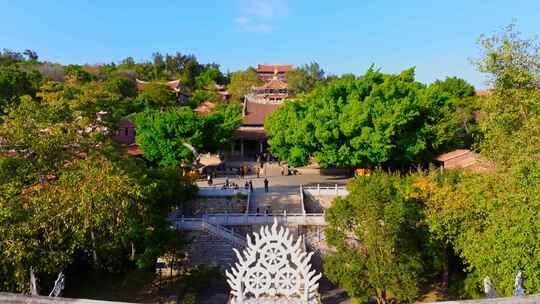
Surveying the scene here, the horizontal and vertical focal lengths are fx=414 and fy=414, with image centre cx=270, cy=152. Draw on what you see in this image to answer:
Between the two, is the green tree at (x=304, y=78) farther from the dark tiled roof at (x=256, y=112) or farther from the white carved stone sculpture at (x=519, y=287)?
the white carved stone sculpture at (x=519, y=287)

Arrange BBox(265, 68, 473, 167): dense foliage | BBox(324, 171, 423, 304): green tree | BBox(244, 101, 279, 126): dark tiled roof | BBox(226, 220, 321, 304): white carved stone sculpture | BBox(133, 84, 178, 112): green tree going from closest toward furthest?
BBox(226, 220, 321, 304): white carved stone sculpture
BBox(324, 171, 423, 304): green tree
BBox(265, 68, 473, 167): dense foliage
BBox(244, 101, 279, 126): dark tiled roof
BBox(133, 84, 178, 112): green tree

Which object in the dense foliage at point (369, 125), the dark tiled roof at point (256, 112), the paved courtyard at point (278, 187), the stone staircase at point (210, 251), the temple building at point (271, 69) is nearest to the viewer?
the stone staircase at point (210, 251)

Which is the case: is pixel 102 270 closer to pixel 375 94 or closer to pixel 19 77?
pixel 375 94

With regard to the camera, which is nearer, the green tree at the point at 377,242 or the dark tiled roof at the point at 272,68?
the green tree at the point at 377,242

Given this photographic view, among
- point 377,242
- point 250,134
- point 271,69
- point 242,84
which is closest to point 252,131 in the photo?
point 250,134

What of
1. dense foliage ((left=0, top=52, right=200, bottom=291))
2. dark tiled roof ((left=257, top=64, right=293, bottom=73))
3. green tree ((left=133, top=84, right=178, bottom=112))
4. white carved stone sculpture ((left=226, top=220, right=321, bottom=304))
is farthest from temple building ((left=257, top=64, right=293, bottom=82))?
white carved stone sculpture ((left=226, top=220, right=321, bottom=304))

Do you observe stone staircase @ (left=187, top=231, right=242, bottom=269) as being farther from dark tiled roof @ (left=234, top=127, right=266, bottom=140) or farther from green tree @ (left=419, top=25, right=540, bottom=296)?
dark tiled roof @ (left=234, top=127, right=266, bottom=140)

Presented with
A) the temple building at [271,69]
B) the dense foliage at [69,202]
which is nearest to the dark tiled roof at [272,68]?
the temple building at [271,69]
